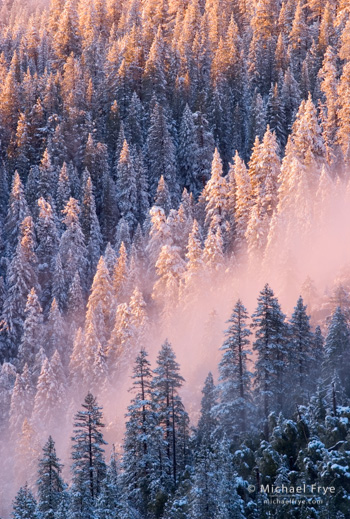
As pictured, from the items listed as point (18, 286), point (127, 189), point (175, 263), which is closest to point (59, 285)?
point (18, 286)

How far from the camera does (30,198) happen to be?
7481 centimetres

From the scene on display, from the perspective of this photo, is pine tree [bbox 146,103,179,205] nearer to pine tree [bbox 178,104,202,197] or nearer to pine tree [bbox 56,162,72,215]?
pine tree [bbox 178,104,202,197]

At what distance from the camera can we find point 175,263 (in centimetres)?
5909

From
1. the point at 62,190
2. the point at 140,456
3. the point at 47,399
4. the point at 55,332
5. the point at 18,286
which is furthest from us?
the point at 62,190

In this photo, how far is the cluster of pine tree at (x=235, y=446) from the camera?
85.9 ft

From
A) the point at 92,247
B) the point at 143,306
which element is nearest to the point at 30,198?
the point at 92,247

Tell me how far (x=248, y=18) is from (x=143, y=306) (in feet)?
222

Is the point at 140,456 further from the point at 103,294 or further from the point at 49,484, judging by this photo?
the point at 103,294

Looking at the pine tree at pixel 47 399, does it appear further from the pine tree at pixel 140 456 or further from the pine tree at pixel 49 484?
the pine tree at pixel 140 456

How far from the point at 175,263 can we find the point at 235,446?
95.2 ft

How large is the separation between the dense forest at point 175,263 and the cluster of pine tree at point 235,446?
0.39 ft

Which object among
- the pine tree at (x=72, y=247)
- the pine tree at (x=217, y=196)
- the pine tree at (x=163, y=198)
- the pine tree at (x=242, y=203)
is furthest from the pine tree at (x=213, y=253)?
the pine tree at (x=72, y=247)

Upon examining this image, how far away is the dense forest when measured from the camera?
31.1 meters

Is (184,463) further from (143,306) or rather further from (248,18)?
(248,18)
